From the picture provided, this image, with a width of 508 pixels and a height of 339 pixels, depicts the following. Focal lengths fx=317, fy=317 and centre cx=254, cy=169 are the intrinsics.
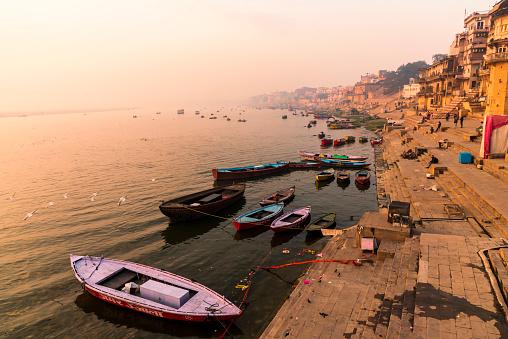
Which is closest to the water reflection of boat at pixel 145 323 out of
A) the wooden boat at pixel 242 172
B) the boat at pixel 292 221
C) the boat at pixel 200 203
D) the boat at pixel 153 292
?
the boat at pixel 153 292

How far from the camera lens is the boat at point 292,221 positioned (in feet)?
77.8

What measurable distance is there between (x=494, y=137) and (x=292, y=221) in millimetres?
17984

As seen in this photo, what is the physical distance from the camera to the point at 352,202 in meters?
31.7

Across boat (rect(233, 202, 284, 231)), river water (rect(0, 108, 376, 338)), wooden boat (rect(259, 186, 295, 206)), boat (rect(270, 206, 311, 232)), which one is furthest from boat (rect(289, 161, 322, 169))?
boat (rect(270, 206, 311, 232))

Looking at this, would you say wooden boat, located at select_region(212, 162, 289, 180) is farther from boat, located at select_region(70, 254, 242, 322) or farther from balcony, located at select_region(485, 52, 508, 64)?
balcony, located at select_region(485, 52, 508, 64)

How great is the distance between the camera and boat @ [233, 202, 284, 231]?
2458cm

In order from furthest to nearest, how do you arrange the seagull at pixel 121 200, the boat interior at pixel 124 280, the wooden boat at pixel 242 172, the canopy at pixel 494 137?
the wooden boat at pixel 242 172, the seagull at pixel 121 200, the canopy at pixel 494 137, the boat interior at pixel 124 280

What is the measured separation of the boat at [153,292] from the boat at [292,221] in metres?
9.36

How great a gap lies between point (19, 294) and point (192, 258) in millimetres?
10074

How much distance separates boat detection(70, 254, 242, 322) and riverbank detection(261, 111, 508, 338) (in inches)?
117

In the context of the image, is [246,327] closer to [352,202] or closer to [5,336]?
[5,336]

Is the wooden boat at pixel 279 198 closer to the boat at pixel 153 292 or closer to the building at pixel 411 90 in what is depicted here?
the boat at pixel 153 292

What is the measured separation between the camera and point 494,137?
25.9 metres

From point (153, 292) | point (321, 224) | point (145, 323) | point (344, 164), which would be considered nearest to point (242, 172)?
point (344, 164)
